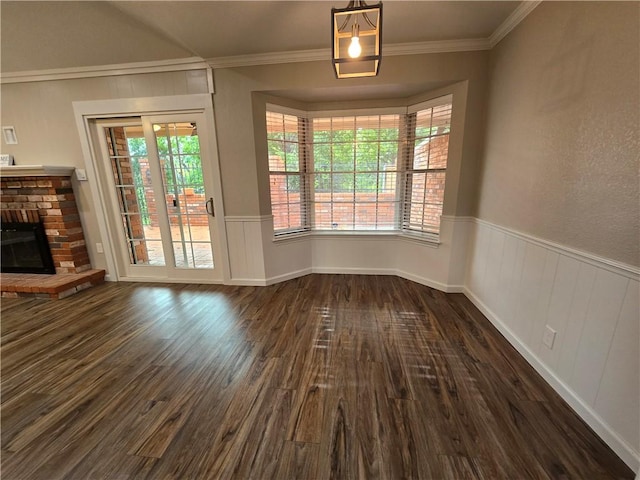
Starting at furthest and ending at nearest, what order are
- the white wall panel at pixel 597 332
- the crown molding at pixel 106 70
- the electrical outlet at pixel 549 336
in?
1. the crown molding at pixel 106 70
2. the electrical outlet at pixel 549 336
3. the white wall panel at pixel 597 332

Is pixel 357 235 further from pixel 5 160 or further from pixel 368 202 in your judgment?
pixel 5 160

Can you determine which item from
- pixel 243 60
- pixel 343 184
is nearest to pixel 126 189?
pixel 243 60

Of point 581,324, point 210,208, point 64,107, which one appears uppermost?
point 64,107

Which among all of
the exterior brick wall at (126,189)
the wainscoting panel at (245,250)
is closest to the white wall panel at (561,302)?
the wainscoting panel at (245,250)

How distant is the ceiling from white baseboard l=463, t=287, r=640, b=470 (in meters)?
2.50

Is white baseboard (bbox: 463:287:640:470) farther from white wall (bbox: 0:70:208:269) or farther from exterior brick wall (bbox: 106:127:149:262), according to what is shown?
exterior brick wall (bbox: 106:127:149:262)

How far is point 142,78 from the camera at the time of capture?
2805 millimetres

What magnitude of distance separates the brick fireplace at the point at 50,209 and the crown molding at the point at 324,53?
234 centimetres

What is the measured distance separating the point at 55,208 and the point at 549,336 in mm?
4954

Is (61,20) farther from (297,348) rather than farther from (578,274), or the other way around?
(578,274)

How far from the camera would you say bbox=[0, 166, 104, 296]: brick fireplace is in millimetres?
Result: 2973

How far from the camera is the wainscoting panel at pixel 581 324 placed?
1171 millimetres

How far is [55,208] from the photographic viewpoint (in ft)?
10.1

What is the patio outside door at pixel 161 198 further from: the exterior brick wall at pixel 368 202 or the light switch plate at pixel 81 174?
the exterior brick wall at pixel 368 202
